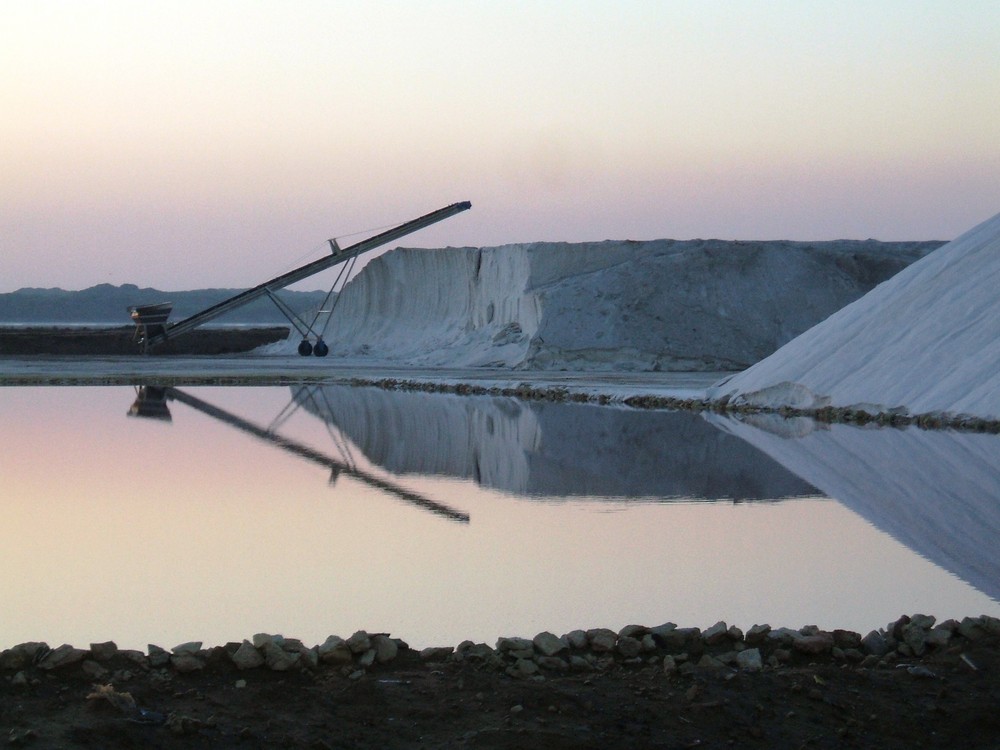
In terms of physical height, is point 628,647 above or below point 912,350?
below

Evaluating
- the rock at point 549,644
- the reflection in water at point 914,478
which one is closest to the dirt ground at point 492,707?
the rock at point 549,644

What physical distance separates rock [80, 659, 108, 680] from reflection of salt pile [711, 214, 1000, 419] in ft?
30.8

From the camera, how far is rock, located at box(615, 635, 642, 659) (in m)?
3.87

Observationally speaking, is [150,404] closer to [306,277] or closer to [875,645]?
[875,645]

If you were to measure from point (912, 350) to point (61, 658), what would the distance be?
11.2 metres

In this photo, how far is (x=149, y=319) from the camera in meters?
32.6

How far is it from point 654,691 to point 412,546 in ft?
8.85

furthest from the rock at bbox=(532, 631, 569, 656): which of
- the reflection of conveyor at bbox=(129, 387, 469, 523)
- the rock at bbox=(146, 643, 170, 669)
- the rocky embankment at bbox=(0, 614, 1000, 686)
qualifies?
the reflection of conveyor at bbox=(129, 387, 469, 523)

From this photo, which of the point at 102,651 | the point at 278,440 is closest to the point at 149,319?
the point at 278,440

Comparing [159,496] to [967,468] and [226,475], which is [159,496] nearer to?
[226,475]

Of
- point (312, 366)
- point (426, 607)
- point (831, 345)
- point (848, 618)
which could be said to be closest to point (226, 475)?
point (426, 607)

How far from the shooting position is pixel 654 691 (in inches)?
138

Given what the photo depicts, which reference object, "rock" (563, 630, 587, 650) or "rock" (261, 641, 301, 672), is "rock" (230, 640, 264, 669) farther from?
"rock" (563, 630, 587, 650)

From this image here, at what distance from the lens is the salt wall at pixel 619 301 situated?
2544 cm
